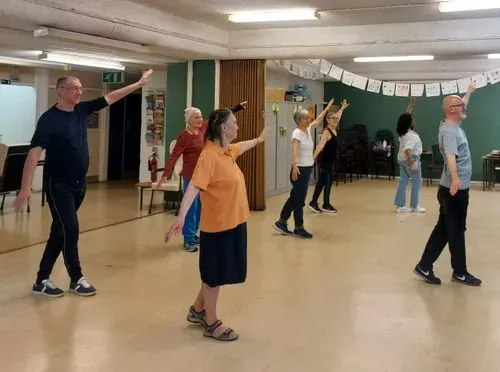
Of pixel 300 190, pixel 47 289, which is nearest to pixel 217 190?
pixel 47 289

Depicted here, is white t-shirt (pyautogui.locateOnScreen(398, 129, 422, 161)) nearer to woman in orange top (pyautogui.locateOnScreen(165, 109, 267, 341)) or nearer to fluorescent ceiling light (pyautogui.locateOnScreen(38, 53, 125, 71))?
fluorescent ceiling light (pyautogui.locateOnScreen(38, 53, 125, 71))

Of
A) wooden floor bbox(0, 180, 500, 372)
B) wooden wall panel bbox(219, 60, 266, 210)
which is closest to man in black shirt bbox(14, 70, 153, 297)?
wooden floor bbox(0, 180, 500, 372)

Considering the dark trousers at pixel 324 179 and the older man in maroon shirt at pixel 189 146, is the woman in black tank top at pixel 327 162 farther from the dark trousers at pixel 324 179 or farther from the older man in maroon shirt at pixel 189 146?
the older man in maroon shirt at pixel 189 146

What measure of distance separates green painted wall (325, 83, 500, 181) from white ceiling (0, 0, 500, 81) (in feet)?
21.0

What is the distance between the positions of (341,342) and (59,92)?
2.56 m

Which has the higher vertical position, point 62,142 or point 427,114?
point 427,114

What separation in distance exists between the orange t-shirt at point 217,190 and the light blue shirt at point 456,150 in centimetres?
194

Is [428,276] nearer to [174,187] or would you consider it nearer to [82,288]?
[82,288]

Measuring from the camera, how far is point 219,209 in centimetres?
318

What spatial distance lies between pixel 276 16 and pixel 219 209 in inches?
153

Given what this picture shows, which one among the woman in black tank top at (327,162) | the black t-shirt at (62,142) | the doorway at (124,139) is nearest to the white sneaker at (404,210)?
the woman in black tank top at (327,162)

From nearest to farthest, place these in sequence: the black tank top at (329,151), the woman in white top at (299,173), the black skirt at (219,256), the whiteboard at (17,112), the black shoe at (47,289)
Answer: the black skirt at (219,256) → the black shoe at (47,289) → the woman in white top at (299,173) → the black tank top at (329,151) → the whiteboard at (17,112)

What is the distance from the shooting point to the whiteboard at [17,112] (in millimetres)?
9336

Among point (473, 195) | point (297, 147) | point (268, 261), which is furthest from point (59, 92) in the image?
point (473, 195)
